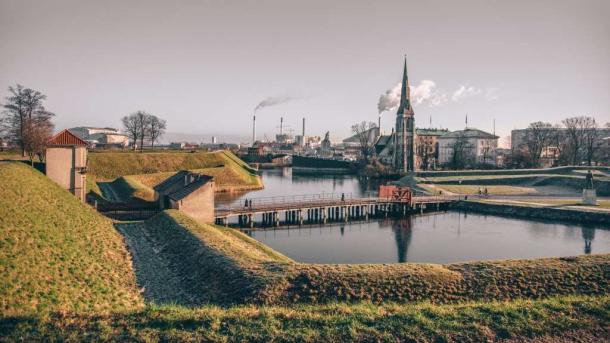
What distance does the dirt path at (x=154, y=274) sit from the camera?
63.2ft

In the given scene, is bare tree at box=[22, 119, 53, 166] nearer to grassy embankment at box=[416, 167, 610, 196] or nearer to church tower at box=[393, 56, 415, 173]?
grassy embankment at box=[416, 167, 610, 196]

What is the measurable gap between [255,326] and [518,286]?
1280 centimetres

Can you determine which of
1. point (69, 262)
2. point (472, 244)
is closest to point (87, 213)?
point (69, 262)

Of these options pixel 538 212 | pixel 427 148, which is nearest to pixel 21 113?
pixel 538 212

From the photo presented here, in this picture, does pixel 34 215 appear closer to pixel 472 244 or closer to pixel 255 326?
pixel 255 326

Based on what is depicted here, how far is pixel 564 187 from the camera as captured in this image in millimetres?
74188

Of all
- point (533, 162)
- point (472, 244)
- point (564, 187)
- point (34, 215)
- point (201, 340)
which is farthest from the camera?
point (533, 162)

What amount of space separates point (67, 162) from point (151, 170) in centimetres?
3549

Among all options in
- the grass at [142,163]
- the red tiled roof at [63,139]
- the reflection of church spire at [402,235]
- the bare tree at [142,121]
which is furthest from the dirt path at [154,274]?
the bare tree at [142,121]

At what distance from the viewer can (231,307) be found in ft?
54.6

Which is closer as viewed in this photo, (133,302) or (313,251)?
(133,302)

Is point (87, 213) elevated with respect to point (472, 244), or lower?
elevated

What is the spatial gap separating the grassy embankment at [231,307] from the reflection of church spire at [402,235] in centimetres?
1198

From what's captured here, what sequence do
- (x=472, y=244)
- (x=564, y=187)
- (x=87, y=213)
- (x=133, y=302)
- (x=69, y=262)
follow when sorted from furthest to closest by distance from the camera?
(x=564, y=187)
(x=472, y=244)
(x=87, y=213)
(x=69, y=262)
(x=133, y=302)
